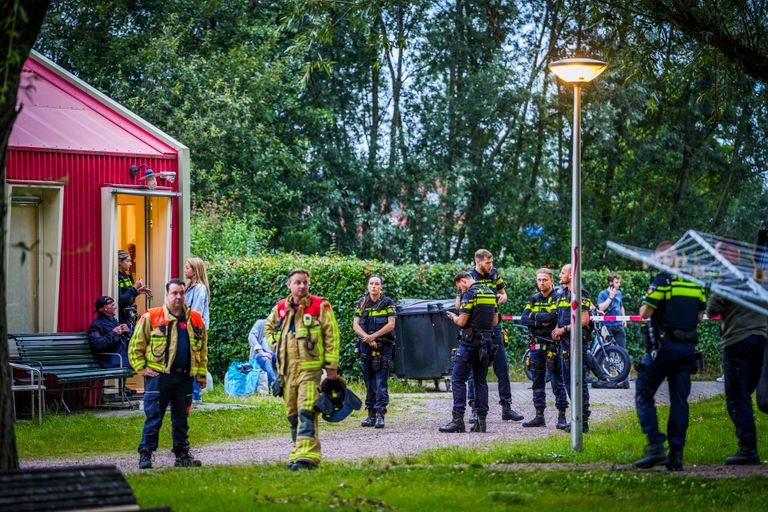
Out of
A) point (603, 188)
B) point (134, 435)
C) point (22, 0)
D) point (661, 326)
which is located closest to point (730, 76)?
point (661, 326)

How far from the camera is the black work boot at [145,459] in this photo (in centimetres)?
1096

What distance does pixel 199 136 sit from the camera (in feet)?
94.2

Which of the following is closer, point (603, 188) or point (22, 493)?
point (22, 493)

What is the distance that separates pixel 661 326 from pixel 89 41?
2349cm

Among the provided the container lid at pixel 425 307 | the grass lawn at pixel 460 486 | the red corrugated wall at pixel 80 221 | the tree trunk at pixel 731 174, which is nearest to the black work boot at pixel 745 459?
the grass lawn at pixel 460 486

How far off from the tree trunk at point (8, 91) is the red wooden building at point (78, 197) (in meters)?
7.40

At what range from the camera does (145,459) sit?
11.0 meters

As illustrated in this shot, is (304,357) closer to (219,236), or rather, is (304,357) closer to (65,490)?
(65,490)

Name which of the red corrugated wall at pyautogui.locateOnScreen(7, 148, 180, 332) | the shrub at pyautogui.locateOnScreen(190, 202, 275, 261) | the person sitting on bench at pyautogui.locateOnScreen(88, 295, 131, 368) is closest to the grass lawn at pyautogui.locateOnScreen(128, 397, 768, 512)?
the person sitting on bench at pyautogui.locateOnScreen(88, 295, 131, 368)

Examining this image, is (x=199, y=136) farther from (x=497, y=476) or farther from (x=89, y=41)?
(x=497, y=476)

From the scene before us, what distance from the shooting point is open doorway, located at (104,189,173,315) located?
1727 centimetres

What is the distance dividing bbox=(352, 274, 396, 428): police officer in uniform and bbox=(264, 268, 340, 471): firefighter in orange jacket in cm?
396

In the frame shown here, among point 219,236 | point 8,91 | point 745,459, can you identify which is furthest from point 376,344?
point 219,236

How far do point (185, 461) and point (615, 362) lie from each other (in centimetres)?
1071
